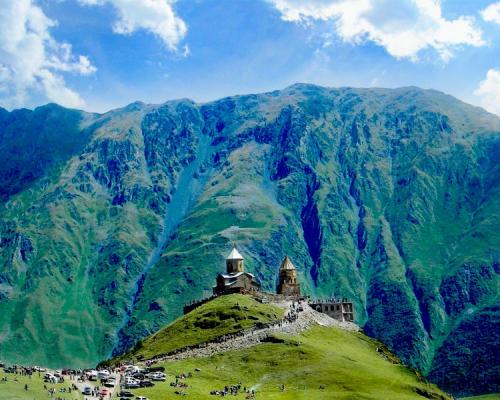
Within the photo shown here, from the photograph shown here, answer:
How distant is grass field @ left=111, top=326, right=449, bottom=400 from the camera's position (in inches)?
5418

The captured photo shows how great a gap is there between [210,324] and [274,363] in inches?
1181

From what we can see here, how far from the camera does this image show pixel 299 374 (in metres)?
148

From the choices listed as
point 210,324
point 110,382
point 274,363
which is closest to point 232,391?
point 110,382

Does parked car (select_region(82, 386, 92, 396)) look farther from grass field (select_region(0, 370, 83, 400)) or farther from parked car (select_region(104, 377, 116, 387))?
parked car (select_region(104, 377, 116, 387))

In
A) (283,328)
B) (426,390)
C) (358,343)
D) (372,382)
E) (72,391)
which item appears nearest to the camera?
(72,391)

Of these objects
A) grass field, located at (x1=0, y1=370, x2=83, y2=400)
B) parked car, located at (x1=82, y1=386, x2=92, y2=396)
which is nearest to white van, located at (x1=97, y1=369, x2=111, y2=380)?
grass field, located at (x1=0, y1=370, x2=83, y2=400)

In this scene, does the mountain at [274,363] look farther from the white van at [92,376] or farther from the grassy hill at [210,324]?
the white van at [92,376]

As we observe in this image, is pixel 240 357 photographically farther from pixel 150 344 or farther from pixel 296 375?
pixel 150 344

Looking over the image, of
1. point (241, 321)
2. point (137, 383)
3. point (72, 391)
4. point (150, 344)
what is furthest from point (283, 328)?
point (72, 391)

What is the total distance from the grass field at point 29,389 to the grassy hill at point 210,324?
163 feet

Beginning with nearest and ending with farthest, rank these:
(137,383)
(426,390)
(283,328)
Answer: (137,383) → (426,390) → (283,328)

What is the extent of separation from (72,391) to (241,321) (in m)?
67.6

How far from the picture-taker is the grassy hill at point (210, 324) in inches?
6742

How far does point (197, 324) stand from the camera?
597ft
